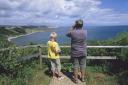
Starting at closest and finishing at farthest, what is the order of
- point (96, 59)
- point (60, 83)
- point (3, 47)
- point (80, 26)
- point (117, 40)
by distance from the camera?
1. point (80, 26)
2. point (60, 83)
3. point (3, 47)
4. point (96, 59)
5. point (117, 40)

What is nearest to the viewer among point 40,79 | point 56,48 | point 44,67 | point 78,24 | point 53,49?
point 78,24

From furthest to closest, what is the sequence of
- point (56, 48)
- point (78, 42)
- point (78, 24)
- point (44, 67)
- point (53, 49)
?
point (44, 67) < point (53, 49) < point (56, 48) < point (78, 42) < point (78, 24)

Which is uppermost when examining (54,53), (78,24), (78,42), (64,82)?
(78,24)

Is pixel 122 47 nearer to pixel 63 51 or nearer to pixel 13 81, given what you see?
pixel 63 51

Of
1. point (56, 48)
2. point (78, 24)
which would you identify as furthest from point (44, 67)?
point (78, 24)

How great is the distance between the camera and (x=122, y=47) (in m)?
10.8

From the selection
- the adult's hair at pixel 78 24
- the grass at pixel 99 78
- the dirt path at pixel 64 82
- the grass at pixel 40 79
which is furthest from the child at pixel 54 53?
the grass at pixel 99 78

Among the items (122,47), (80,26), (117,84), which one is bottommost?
(117,84)

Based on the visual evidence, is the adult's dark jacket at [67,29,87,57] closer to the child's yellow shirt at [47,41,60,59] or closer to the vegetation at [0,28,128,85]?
the child's yellow shirt at [47,41,60,59]

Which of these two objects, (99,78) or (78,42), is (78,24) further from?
(99,78)

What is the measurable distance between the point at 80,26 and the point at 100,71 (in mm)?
2452

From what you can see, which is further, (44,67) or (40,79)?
(44,67)

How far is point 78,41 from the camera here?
913 centimetres

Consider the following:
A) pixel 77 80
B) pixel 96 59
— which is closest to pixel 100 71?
pixel 96 59
